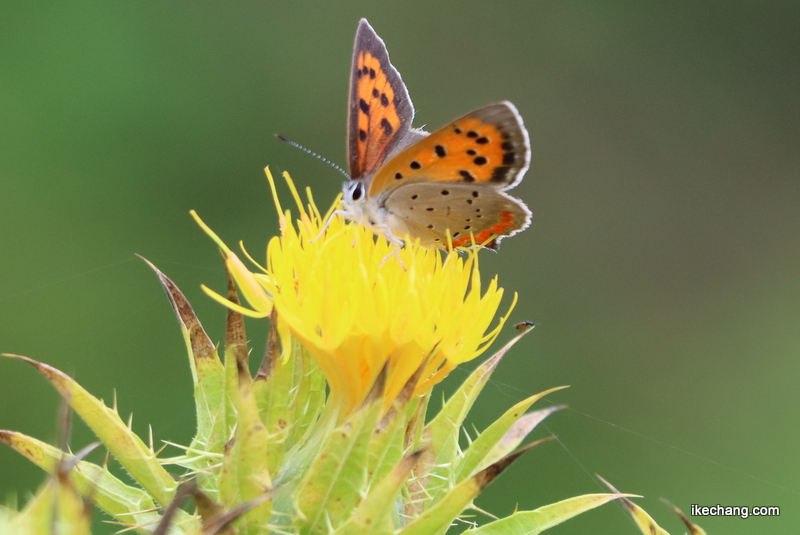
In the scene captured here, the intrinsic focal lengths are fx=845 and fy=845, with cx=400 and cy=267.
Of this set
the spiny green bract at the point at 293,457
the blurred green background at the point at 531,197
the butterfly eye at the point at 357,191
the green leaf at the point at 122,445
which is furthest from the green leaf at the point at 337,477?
the blurred green background at the point at 531,197

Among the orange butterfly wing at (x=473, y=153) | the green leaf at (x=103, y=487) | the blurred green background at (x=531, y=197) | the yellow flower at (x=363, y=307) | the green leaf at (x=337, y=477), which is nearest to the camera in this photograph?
the green leaf at (x=337, y=477)

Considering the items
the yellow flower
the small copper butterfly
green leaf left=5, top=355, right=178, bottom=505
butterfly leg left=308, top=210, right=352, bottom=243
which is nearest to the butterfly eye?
the small copper butterfly

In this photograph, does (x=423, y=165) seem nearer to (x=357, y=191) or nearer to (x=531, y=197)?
(x=357, y=191)

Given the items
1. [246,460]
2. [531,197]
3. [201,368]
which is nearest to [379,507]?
[246,460]

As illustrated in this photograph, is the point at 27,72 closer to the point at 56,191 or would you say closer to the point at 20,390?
the point at 56,191

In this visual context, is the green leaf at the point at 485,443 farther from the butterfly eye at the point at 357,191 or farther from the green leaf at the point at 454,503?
the butterfly eye at the point at 357,191

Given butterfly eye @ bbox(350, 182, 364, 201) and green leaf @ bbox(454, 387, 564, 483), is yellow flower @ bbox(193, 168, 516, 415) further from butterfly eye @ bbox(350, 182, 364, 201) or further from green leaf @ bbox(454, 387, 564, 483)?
butterfly eye @ bbox(350, 182, 364, 201)
